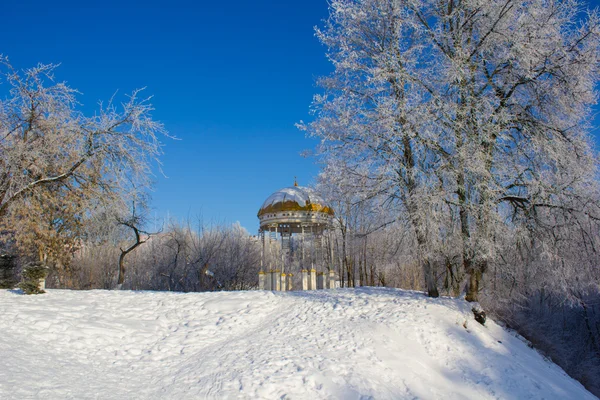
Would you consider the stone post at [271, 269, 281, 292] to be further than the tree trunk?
Yes

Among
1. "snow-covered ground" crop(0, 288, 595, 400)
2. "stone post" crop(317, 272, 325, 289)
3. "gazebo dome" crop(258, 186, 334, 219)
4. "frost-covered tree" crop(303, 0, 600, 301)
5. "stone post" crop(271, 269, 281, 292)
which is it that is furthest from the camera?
"gazebo dome" crop(258, 186, 334, 219)

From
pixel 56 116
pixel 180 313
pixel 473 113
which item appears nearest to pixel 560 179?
pixel 473 113

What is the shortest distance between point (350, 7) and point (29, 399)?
11.5 meters

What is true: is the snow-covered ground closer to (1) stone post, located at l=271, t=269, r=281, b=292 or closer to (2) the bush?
(2) the bush

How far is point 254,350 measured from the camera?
838 cm

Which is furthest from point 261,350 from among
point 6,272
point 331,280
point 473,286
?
point 6,272

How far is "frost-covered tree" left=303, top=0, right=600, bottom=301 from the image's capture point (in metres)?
10.7

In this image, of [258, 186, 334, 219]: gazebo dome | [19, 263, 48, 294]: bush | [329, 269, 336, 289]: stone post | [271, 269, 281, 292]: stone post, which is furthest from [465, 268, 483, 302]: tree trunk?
[19, 263, 48, 294]: bush

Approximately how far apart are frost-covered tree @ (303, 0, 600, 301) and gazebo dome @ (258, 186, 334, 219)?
1011 cm

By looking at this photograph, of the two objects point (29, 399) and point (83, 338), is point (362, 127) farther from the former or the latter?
point (29, 399)

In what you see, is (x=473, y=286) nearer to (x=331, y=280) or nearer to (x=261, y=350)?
(x=331, y=280)

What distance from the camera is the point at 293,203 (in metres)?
22.7

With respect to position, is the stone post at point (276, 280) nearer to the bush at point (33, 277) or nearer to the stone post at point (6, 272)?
the bush at point (33, 277)

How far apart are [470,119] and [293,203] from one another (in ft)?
41.2
